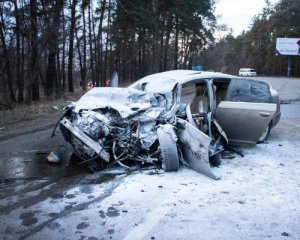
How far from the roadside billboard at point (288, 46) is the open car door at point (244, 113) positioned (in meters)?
49.4

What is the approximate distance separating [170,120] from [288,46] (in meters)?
51.9

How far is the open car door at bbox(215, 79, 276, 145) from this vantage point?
6.65 m

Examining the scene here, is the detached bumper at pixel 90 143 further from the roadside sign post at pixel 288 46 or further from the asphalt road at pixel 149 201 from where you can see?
the roadside sign post at pixel 288 46

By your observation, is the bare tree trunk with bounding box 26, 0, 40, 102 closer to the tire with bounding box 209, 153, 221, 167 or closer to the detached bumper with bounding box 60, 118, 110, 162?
the detached bumper with bounding box 60, 118, 110, 162

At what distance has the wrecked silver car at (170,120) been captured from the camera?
18.9ft

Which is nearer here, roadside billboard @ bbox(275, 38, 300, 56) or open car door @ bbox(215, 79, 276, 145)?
open car door @ bbox(215, 79, 276, 145)

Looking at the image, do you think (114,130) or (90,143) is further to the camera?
(114,130)

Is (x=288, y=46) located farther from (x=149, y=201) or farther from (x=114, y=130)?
(x=149, y=201)

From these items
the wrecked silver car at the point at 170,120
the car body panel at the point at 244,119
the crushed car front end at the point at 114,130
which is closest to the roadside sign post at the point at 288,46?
the wrecked silver car at the point at 170,120

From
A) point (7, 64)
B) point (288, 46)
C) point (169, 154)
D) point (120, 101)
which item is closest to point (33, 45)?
point (7, 64)

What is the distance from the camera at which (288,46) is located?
52562 mm

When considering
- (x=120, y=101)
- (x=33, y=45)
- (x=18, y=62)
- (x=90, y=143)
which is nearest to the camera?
(x=90, y=143)

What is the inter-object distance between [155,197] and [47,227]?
1484mm

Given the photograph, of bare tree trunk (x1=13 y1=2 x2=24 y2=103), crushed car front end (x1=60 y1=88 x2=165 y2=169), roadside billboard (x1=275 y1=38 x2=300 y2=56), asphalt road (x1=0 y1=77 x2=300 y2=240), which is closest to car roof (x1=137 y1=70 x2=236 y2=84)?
crushed car front end (x1=60 y1=88 x2=165 y2=169)
